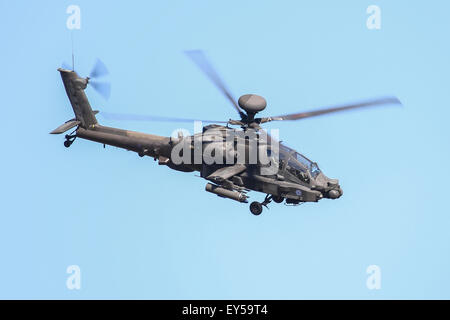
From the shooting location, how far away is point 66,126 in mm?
37594

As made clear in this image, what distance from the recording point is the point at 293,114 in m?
33.4

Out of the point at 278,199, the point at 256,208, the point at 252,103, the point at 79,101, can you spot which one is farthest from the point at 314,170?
the point at 79,101

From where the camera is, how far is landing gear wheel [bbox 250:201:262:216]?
33625mm

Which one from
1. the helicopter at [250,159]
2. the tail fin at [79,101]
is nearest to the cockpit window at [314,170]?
the helicopter at [250,159]

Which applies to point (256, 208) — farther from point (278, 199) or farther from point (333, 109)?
point (333, 109)

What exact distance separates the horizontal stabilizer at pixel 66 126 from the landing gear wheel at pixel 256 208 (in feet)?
29.9

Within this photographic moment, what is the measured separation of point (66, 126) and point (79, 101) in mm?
1265

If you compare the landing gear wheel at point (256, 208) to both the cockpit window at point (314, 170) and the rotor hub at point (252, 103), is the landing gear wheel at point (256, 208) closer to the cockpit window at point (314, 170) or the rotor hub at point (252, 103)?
the cockpit window at point (314, 170)

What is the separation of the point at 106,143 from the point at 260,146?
723 centimetres

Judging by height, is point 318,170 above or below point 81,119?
below

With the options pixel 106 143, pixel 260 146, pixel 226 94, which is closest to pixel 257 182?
pixel 260 146

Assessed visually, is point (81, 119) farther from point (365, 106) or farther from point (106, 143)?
point (365, 106)

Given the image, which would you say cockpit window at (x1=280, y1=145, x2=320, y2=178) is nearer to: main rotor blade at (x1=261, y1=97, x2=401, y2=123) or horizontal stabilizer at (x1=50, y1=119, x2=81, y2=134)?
main rotor blade at (x1=261, y1=97, x2=401, y2=123)

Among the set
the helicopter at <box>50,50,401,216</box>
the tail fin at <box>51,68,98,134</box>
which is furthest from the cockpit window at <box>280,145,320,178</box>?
the tail fin at <box>51,68,98,134</box>
